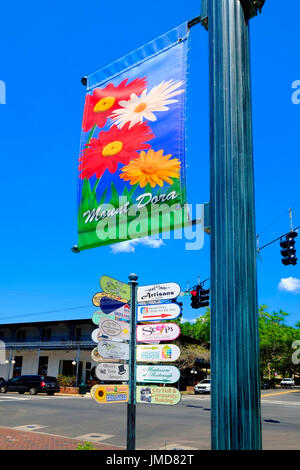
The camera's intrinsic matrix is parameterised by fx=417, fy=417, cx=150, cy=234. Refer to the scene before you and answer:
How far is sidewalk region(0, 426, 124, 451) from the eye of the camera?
1001 centimetres

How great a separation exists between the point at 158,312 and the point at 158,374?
69 centimetres

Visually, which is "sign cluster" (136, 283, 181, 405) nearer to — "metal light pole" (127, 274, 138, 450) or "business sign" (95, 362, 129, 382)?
"metal light pole" (127, 274, 138, 450)

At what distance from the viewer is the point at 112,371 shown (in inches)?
185

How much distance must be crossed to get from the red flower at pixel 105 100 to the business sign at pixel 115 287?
73.1 inches

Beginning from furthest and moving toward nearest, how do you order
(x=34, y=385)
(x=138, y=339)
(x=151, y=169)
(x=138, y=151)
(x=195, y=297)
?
(x=34, y=385), (x=195, y=297), (x=138, y=339), (x=138, y=151), (x=151, y=169)

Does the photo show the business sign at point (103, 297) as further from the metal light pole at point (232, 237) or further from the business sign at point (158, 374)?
the metal light pole at point (232, 237)

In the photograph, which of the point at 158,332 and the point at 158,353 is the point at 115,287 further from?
the point at 158,353

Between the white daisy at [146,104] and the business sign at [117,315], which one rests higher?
the white daisy at [146,104]

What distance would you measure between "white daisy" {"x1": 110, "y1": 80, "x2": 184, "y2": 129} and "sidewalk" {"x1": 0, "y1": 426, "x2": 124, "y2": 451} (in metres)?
7.89

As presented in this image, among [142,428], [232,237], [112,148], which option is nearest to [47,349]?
[142,428]

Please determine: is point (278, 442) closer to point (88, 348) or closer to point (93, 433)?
point (93, 433)

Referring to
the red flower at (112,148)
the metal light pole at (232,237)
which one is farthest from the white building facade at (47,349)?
the metal light pole at (232,237)

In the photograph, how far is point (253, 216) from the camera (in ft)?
11.4

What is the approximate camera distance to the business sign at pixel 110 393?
14.8ft
